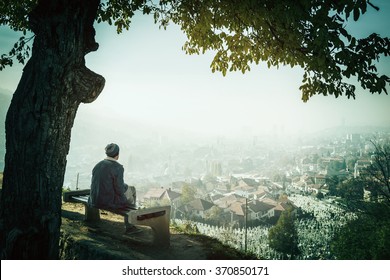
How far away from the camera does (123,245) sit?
381 centimetres

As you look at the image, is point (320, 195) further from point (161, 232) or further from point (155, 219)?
point (155, 219)

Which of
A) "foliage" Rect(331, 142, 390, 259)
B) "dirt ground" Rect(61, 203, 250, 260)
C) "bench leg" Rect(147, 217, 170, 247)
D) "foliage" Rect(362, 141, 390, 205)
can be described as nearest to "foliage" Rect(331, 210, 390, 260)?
"foliage" Rect(331, 142, 390, 259)

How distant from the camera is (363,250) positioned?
18.3 meters

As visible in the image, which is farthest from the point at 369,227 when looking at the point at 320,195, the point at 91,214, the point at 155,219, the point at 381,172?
the point at 320,195

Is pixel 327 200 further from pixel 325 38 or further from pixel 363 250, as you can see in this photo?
pixel 325 38

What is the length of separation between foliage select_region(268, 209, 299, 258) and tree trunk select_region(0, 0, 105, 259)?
34376 mm

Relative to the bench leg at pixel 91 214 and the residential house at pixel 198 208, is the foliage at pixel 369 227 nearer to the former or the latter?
the bench leg at pixel 91 214

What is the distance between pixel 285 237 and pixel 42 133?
35.6 meters

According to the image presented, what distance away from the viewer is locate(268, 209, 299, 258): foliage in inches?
1239

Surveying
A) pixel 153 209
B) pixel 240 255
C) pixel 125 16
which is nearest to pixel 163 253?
pixel 153 209

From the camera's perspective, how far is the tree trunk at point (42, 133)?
2484 millimetres

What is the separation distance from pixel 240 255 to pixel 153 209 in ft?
5.25

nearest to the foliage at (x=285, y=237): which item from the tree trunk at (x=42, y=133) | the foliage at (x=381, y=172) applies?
the foliage at (x=381, y=172)

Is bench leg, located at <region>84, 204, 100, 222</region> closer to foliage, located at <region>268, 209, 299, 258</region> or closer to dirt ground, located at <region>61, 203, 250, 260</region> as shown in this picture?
dirt ground, located at <region>61, 203, 250, 260</region>
